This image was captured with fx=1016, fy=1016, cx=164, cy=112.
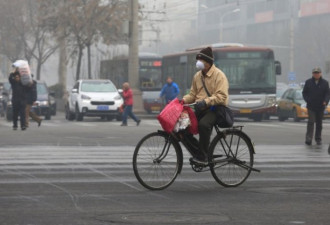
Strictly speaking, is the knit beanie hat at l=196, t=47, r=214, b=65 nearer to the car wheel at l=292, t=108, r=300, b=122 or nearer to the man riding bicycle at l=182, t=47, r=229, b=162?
the man riding bicycle at l=182, t=47, r=229, b=162

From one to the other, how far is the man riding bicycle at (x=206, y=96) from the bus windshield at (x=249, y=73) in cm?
2894

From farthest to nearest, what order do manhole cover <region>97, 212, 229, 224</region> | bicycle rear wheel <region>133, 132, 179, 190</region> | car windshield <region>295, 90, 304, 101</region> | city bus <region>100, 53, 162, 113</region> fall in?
1. city bus <region>100, 53, 162, 113</region>
2. car windshield <region>295, 90, 304, 101</region>
3. bicycle rear wheel <region>133, 132, 179, 190</region>
4. manhole cover <region>97, 212, 229, 224</region>

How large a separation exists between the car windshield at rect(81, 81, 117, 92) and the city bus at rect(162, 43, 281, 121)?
460 centimetres

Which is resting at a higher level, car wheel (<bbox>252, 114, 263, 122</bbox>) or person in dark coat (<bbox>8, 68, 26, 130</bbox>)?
person in dark coat (<bbox>8, 68, 26, 130</bbox>)

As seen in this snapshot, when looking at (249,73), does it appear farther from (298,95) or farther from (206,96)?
(206,96)

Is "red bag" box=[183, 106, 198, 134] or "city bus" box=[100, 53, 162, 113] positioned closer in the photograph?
"red bag" box=[183, 106, 198, 134]

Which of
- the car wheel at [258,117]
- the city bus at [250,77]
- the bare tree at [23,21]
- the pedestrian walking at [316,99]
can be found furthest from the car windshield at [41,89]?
the bare tree at [23,21]

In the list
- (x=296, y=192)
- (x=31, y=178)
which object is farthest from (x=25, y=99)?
(x=296, y=192)

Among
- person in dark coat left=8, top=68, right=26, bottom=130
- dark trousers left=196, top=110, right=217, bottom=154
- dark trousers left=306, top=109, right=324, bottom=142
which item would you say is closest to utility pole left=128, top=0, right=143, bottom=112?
person in dark coat left=8, top=68, right=26, bottom=130

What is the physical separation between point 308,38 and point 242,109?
6264 cm

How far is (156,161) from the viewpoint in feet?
38.1

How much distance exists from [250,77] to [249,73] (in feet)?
0.69

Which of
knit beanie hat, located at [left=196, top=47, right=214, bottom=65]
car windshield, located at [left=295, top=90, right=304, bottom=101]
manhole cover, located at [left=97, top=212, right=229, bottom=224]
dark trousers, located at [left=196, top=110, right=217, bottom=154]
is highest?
knit beanie hat, located at [left=196, top=47, right=214, bottom=65]

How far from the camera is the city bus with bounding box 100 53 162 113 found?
164 feet
